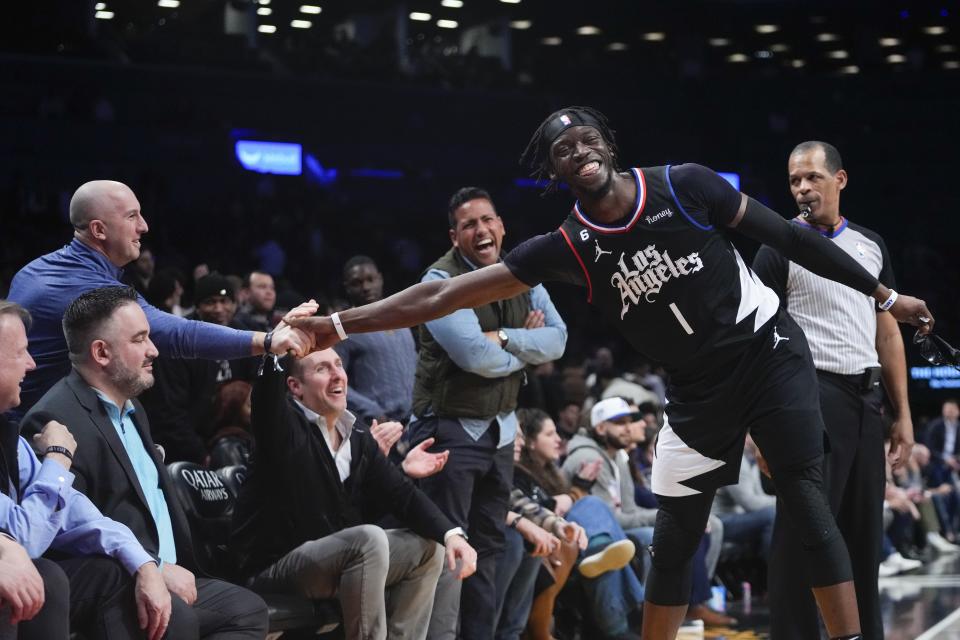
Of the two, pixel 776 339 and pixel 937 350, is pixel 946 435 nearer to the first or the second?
pixel 937 350

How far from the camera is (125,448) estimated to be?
3.58 meters

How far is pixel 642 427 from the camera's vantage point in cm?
688

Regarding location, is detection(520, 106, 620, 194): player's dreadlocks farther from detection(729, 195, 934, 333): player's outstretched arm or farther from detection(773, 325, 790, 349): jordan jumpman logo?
detection(773, 325, 790, 349): jordan jumpman logo

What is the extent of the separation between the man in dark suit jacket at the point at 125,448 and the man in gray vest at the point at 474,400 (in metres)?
1.23

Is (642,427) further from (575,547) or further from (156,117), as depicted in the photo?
(156,117)

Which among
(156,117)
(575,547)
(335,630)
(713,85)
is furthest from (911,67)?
(335,630)

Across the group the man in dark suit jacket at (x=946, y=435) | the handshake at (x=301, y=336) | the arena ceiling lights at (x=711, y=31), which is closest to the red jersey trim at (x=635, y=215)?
the handshake at (x=301, y=336)

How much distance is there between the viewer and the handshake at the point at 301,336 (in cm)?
383

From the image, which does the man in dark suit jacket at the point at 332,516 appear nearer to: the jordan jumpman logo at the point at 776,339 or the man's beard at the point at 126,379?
the man's beard at the point at 126,379

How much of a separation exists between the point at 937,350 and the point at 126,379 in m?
2.53

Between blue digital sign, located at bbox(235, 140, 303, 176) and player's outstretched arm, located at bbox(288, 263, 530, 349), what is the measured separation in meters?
13.0

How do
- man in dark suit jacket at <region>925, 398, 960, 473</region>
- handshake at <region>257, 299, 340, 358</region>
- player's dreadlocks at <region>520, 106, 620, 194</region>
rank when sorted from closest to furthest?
1. player's dreadlocks at <region>520, 106, 620, 194</region>
2. handshake at <region>257, 299, 340, 358</region>
3. man in dark suit jacket at <region>925, 398, 960, 473</region>

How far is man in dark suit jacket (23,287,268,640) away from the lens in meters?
3.45

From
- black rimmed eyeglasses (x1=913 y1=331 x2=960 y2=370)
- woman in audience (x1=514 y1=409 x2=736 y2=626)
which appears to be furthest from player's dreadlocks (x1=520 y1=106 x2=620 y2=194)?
woman in audience (x1=514 y1=409 x2=736 y2=626)
